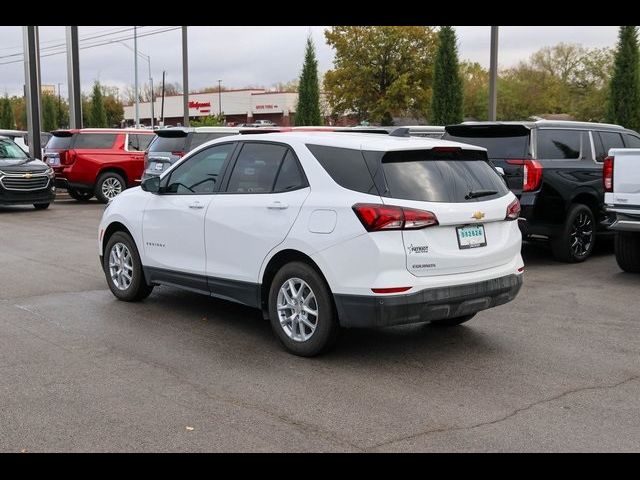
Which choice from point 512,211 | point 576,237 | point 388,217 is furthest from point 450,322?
point 576,237

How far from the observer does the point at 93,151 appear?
19.9 m

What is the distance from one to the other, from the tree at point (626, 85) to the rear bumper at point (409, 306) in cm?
2055

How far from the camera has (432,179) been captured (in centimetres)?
584

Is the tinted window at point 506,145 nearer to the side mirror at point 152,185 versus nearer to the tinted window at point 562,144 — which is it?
the tinted window at point 562,144

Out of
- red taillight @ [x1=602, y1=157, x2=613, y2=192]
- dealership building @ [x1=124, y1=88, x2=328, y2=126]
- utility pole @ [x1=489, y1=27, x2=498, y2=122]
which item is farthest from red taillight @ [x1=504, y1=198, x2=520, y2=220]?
dealership building @ [x1=124, y1=88, x2=328, y2=126]

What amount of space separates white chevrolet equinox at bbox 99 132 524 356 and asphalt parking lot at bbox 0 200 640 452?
0.41 metres

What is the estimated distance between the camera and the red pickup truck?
64.9 ft

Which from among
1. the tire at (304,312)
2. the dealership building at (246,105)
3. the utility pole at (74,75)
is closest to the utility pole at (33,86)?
the utility pole at (74,75)

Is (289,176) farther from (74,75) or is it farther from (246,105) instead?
A: (246,105)

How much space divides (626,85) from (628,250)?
1651 centimetres

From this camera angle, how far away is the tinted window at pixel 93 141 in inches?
787
